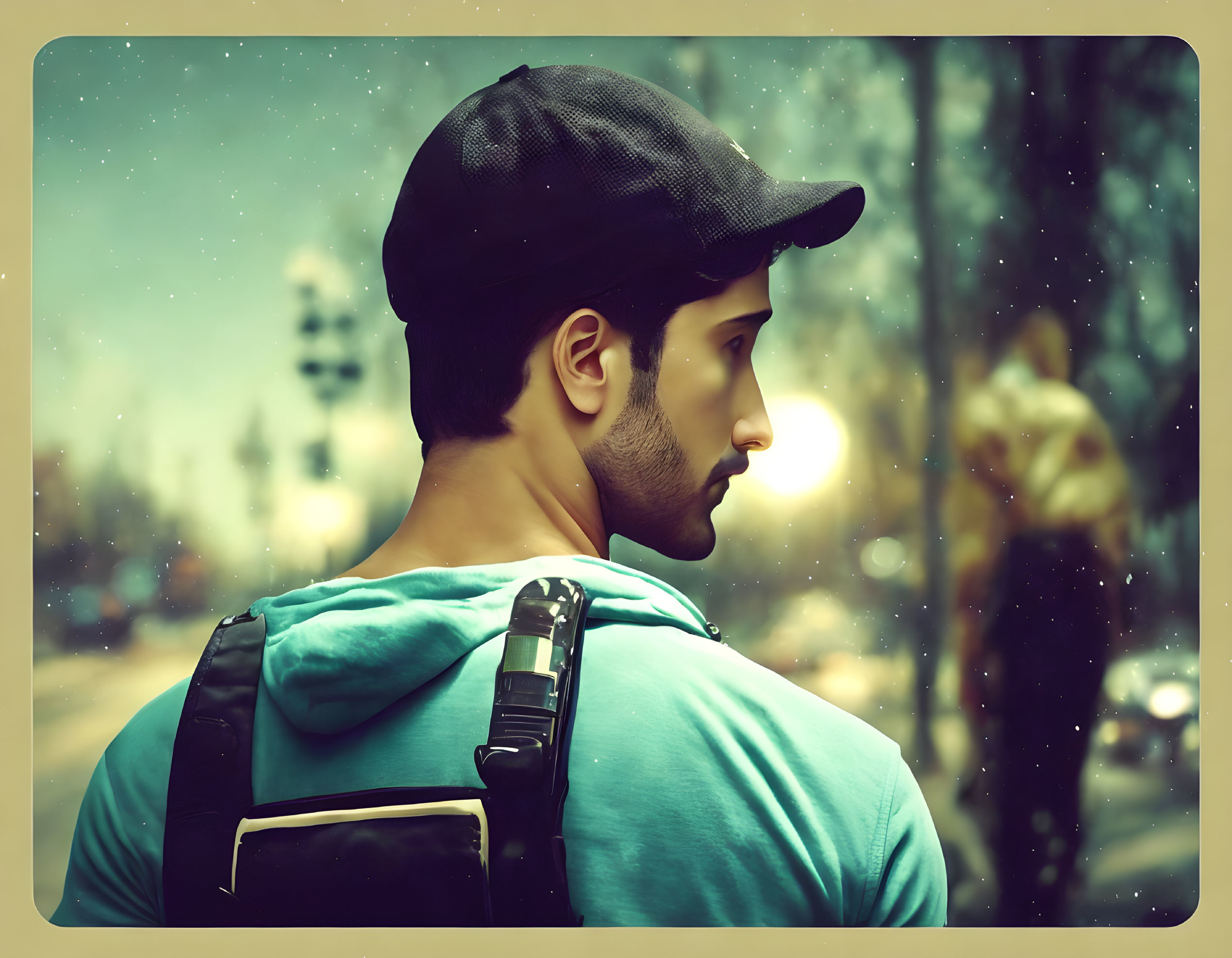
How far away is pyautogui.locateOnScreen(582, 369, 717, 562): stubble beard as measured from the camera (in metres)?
1.36

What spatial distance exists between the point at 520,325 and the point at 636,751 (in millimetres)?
571

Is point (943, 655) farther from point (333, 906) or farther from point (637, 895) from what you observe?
point (333, 906)

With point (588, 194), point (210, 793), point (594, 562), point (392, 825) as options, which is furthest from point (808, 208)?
point (210, 793)

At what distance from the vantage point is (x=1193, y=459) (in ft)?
5.47

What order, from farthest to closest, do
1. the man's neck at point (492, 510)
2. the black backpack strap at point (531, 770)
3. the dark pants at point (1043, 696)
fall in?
the dark pants at point (1043, 696) < the man's neck at point (492, 510) < the black backpack strap at point (531, 770)

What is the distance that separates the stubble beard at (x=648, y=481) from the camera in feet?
4.46

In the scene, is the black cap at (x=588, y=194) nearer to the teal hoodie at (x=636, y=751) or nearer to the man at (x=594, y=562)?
the man at (x=594, y=562)

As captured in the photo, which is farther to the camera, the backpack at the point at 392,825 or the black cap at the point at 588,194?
the black cap at the point at 588,194

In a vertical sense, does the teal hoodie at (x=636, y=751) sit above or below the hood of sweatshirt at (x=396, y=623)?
below

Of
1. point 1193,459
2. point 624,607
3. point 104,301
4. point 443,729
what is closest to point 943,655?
point 1193,459

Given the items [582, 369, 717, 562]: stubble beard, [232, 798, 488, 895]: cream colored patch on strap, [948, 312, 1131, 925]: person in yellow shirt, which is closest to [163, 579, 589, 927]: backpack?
[232, 798, 488, 895]: cream colored patch on strap

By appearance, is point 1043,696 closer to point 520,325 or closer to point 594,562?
point 594,562

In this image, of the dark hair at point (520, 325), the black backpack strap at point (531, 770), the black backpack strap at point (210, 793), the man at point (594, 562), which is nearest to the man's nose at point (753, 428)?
the man at point (594, 562)

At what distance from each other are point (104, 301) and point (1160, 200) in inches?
68.0
